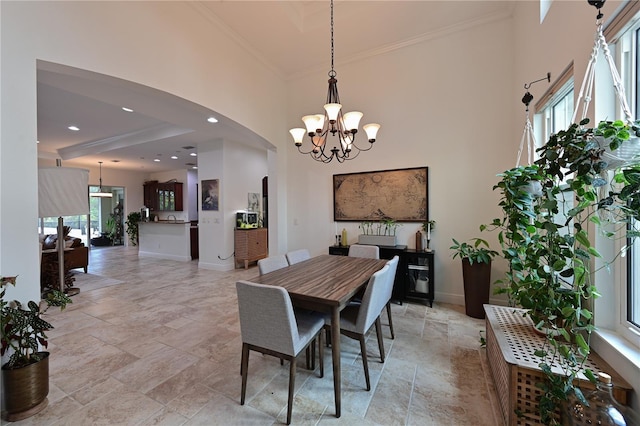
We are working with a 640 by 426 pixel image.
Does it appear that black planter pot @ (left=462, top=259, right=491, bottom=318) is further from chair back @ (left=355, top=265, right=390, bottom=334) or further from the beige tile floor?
chair back @ (left=355, top=265, right=390, bottom=334)

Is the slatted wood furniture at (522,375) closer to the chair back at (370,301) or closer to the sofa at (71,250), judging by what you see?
the chair back at (370,301)

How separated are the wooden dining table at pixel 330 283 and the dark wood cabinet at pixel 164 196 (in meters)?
7.52

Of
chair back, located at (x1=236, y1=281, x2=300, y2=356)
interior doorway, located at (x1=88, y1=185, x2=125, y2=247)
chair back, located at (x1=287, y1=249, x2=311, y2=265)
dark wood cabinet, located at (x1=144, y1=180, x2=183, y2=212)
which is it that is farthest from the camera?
interior doorway, located at (x1=88, y1=185, x2=125, y2=247)

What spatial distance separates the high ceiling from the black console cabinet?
2.75 m

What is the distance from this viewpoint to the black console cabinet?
11.2 ft

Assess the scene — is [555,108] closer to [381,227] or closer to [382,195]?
[382,195]

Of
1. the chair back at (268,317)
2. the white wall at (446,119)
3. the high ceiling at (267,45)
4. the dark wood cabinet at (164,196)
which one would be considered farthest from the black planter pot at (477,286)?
the dark wood cabinet at (164,196)

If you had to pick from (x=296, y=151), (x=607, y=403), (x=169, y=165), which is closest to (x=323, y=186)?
(x=296, y=151)

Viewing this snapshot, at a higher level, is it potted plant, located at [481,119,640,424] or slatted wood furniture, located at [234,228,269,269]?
potted plant, located at [481,119,640,424]

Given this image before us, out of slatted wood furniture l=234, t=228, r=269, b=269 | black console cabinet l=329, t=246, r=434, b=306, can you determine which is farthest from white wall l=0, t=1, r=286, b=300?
black console cabinet l=329, t=246, r=434, b=306

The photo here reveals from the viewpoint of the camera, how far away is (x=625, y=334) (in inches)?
51.9

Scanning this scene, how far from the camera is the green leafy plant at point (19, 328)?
1.56 m

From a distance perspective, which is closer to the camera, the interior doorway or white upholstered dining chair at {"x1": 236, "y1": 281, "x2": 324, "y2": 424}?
white upholstered dining chair at {"x1": 236, "y1": 281, "x2": 324, "y2": 424}

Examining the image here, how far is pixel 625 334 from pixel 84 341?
164 inches
